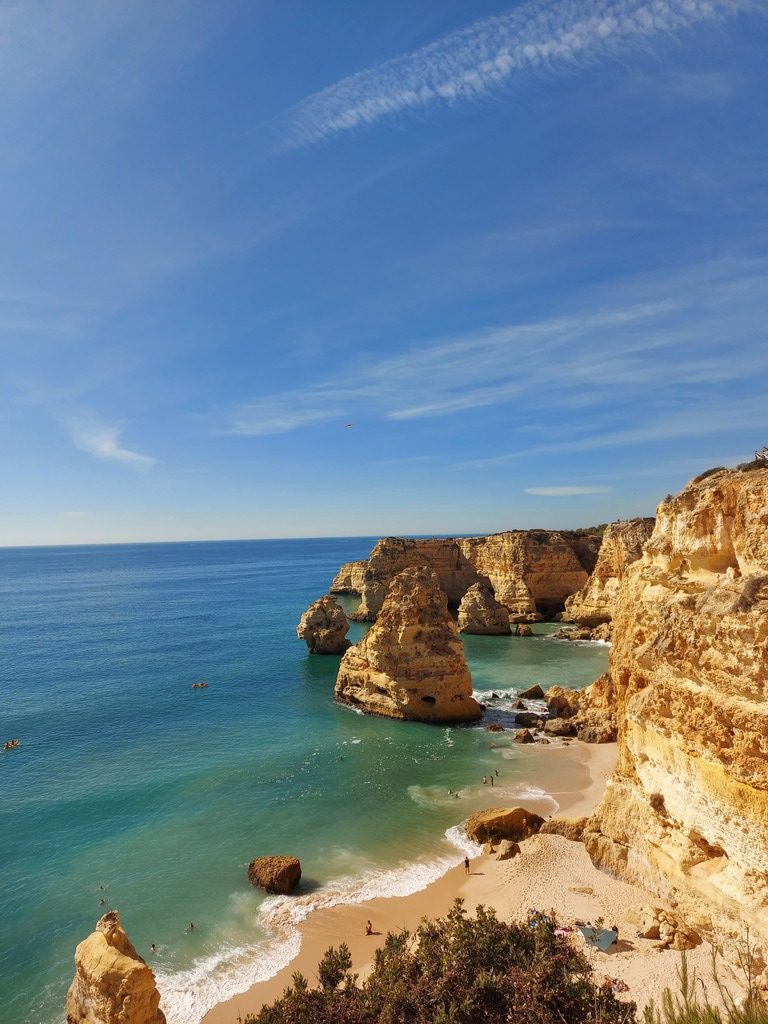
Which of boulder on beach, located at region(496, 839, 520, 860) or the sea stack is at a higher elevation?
the sea stack

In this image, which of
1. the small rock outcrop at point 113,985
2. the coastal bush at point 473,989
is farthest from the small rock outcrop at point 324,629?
the coastal bush at point 473,989

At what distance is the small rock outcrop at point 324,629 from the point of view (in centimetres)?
5478

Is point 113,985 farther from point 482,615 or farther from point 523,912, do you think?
point 482,615

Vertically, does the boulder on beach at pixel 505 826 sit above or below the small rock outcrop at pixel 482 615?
below

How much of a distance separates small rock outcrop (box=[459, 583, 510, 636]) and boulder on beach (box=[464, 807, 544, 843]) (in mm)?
41470

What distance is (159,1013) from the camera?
12320mm

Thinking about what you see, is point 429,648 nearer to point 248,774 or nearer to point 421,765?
point 421,765

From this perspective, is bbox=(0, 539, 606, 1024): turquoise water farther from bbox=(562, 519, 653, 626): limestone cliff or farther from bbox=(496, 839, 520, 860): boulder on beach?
bbox=(562, 519, 653, 626): limestone cliff

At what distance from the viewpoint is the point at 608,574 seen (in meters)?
63.0

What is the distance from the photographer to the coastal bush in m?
9.58

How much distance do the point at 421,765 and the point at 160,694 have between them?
2333 centimetres

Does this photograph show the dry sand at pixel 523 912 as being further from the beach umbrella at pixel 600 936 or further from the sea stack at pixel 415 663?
the sea stack at pixel 415 663

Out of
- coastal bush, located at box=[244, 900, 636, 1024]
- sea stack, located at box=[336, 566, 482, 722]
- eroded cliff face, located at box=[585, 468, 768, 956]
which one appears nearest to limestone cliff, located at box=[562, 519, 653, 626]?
sea stack, located at box=[336, 566, 482, 722]

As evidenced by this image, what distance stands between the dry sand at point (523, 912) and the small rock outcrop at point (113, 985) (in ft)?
9.65
